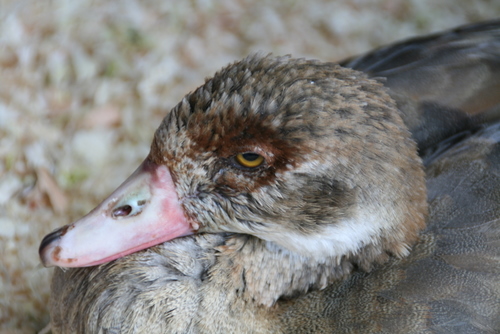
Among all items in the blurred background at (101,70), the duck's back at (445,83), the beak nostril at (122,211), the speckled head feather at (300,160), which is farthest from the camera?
the blurred background at (101,70)

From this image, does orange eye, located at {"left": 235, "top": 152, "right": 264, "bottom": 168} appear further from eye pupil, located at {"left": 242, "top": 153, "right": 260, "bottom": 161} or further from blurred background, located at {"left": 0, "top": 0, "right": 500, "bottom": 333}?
blurred background, located at {"left": 0, "top": 0, "right": 500, "bottom": 333}

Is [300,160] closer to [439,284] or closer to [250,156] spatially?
[250,156]

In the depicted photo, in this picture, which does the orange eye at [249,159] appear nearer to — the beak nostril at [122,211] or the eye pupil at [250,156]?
the eye pupil at [250,156]

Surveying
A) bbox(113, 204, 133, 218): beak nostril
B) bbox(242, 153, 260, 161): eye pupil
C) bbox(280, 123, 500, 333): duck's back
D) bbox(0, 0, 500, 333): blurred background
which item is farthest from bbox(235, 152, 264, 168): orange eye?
bbox(0, 0, 500, 333): blurred background

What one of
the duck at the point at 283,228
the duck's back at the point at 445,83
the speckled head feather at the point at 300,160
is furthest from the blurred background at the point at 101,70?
the speckled head feather at the point at 300,160

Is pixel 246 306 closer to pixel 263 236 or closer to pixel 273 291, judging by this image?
pixel 273 291

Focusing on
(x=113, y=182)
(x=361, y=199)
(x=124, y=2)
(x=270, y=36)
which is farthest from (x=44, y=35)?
(x=361, y=199)
